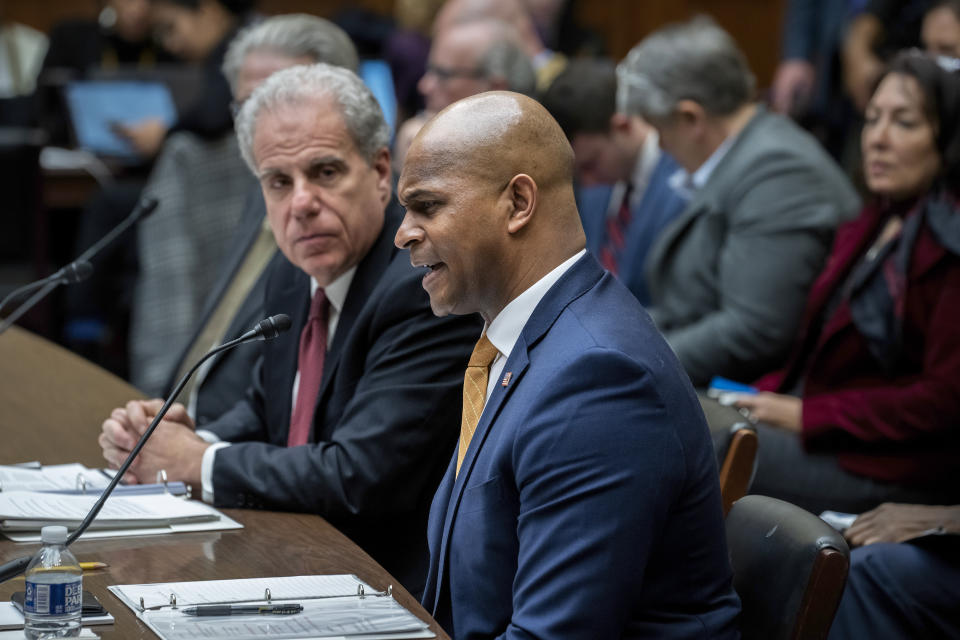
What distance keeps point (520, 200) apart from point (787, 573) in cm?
55

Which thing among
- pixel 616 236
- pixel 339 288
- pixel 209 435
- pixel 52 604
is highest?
pixel 339 288

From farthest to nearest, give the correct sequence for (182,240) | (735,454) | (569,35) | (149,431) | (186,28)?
1. (569,35)
2. (186,28)
3. (182,240)
4. (735,454)
5. (149,431)

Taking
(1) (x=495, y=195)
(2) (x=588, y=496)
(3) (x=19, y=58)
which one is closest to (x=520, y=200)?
(1) (x=495, y=195)

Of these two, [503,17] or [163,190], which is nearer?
[163,190]

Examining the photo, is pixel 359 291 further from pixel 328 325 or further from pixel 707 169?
pixel 707 169

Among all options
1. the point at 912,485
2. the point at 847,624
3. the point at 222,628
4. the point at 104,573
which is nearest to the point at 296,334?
the point at 104,573

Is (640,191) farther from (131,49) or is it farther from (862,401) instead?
(131,49)

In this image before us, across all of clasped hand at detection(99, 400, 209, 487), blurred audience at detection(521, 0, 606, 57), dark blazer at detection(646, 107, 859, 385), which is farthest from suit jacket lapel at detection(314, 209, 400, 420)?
blurred audience at detection(521, 0, 606, 57)

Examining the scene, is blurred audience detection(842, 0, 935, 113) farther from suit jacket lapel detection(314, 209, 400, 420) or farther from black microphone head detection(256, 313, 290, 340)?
black microphone head detection(256, 313, 290, 340)

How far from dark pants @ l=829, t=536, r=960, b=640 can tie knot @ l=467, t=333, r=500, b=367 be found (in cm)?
94

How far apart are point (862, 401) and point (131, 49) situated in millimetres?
5435

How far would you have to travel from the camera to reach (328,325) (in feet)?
7.63

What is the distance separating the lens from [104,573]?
5.63 feet

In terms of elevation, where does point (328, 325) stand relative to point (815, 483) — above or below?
above
